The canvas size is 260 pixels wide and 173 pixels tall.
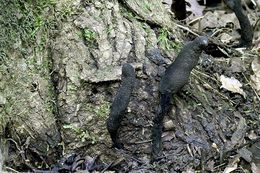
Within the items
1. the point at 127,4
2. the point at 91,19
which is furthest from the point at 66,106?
the point at 127,4

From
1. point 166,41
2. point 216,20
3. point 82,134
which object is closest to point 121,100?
point 82,134

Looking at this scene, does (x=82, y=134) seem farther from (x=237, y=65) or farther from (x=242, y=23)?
(x=242, y=23)

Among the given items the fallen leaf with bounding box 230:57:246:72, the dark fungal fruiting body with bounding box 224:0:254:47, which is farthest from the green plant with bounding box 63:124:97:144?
the dark fungal fruiting body with bounding box 224:0:254:47

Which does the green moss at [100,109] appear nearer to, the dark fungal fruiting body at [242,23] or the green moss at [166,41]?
the green moss at [166,41]

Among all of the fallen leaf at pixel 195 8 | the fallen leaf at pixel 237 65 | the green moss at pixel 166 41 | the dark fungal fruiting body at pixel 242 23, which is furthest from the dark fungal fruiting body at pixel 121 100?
the fallen leaf at pixel 195 8

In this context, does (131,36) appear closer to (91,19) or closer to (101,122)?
(91,19)

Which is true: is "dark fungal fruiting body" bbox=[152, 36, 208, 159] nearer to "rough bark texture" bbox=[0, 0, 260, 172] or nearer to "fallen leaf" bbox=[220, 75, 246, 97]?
"rough bark texture" bbox=[0, 0, 260, 172]
